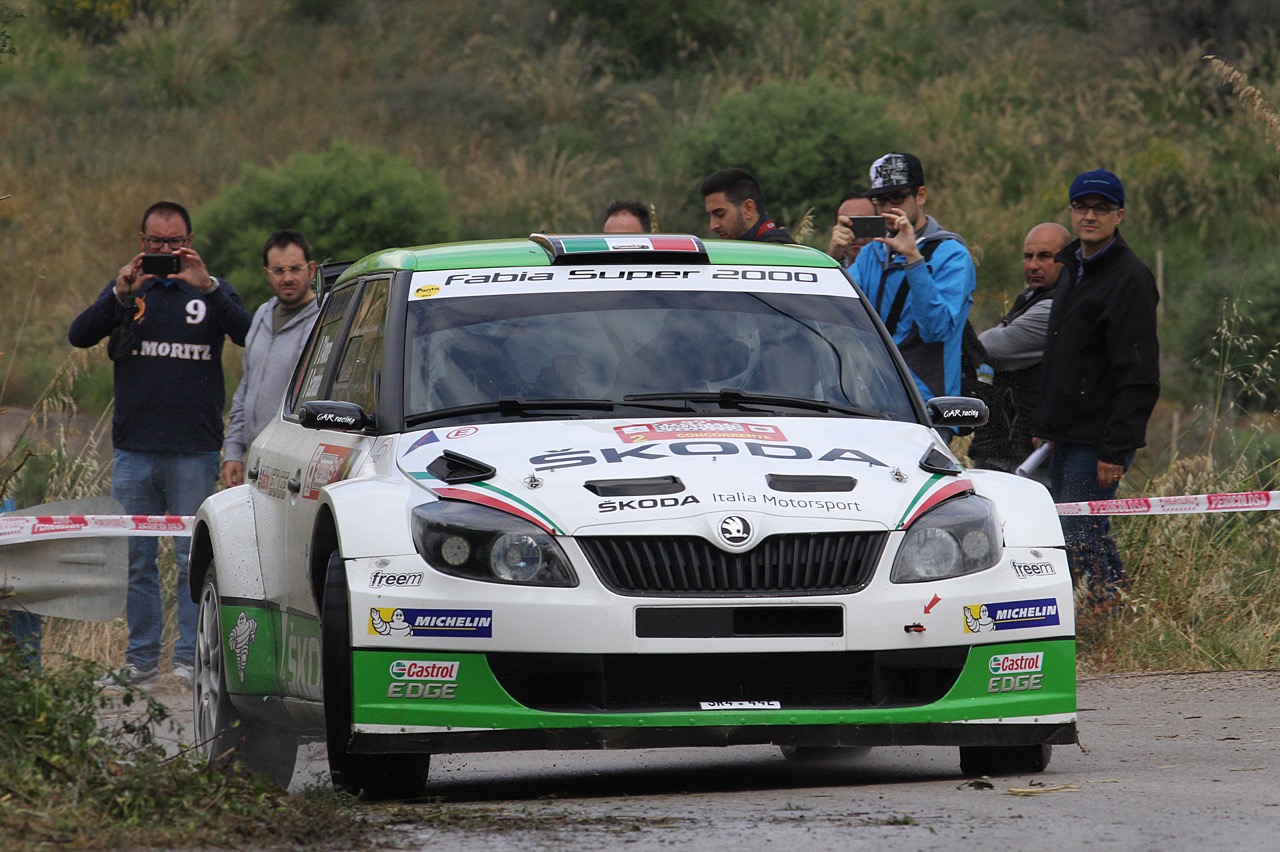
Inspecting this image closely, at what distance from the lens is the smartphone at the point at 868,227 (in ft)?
32.8

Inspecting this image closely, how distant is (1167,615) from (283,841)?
6227mm

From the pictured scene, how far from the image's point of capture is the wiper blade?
6926mm

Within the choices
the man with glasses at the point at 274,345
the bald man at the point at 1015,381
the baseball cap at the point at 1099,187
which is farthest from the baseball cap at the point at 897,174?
the man with glasses at the point at 274,345

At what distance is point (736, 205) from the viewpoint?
433 inches

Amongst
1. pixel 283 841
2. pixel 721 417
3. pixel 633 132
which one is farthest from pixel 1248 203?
pixel 283 841

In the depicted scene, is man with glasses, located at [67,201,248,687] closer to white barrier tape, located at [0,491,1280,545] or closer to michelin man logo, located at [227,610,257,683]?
white barrier tape, located at [0,491,1280,545]

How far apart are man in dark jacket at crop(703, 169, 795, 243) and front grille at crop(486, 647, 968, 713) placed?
503cm

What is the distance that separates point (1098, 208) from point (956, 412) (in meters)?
3.10

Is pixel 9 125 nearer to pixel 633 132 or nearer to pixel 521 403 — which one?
pixel 633 132

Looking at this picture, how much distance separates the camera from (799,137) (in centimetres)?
3034

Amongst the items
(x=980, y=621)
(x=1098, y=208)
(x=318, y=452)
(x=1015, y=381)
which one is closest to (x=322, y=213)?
(x=1015, y=381)

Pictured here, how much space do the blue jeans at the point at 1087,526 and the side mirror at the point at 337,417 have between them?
4117mm

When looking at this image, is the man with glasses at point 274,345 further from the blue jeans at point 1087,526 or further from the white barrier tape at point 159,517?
the blue jeans at point 1087,526

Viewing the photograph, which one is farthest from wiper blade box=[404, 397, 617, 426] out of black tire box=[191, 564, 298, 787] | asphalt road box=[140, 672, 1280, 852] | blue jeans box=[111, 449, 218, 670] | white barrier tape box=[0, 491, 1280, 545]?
blue jeans box=[111, 449, 218, 670]
